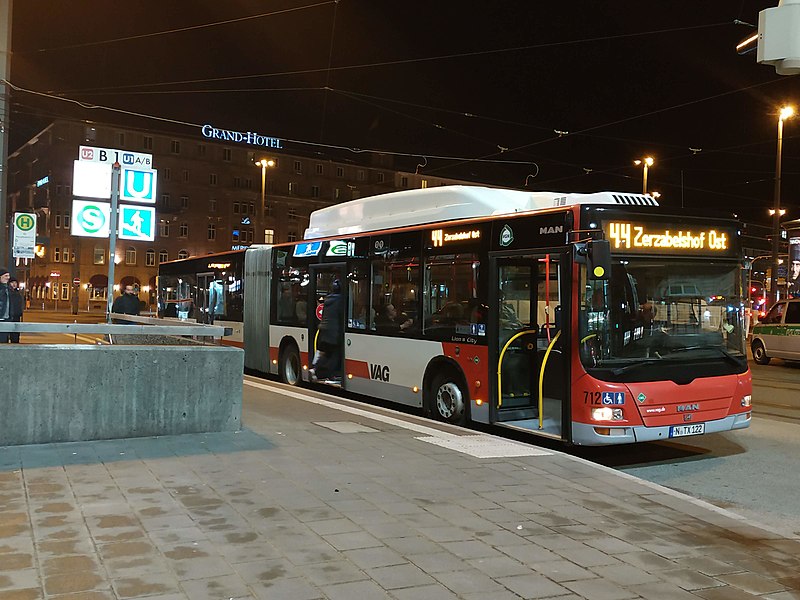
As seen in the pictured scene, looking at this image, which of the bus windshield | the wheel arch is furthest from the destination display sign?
the wheel arch

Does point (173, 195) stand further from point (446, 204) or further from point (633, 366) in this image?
point (633, 366)

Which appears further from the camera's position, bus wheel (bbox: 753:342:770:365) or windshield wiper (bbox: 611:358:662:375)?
bus wheel (bbox: 753:342:770:365)

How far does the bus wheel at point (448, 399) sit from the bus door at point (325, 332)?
9.33ft

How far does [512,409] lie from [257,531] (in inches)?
209

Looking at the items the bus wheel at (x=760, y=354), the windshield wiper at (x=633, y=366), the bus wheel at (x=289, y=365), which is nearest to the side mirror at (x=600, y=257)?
the windshield wiper at (x=633, y=366)

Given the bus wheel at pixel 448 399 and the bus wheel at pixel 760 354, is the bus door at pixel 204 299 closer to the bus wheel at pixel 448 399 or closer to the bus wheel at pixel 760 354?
the bus wheel at pixel 448 399

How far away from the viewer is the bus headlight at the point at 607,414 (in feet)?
26.9

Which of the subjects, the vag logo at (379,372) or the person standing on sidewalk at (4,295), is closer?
the vag logo at (379,372)

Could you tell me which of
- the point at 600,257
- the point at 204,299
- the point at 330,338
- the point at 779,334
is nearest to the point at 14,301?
the point at 204,299

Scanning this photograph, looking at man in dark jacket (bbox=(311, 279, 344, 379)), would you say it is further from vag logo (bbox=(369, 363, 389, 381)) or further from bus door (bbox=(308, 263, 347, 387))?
vag logo (bbox=(369, 363, 389, 381))

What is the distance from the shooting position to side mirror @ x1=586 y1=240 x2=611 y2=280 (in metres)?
8.10

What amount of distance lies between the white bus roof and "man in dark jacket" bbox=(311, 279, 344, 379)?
1222 millimetres

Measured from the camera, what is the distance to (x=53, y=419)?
7.32 metres

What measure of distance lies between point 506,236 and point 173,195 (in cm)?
7040
